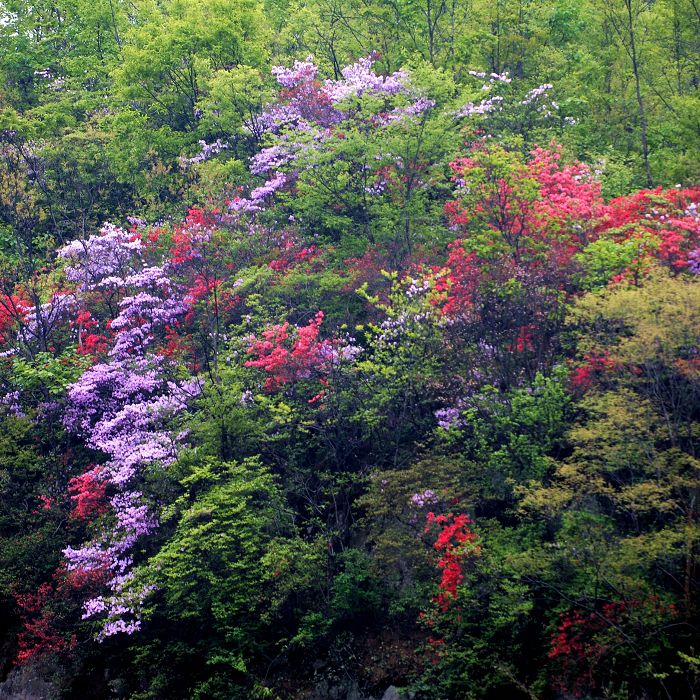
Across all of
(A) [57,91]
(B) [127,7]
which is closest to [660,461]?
(A) [57,91]

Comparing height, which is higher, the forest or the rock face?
the forest

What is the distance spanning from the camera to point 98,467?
17125 millimetres

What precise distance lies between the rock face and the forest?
79mm

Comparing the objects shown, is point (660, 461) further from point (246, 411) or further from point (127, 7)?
point (127, 7)

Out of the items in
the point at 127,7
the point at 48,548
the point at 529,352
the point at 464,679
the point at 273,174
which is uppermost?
the point at 127,7

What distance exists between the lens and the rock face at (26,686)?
17.0 metres

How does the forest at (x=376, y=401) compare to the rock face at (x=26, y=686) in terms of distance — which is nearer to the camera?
the forest at (x=376, y=401)

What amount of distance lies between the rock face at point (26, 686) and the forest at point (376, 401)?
0.26ft

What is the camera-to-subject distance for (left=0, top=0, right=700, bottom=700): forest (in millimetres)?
12539

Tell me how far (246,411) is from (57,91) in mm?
23056

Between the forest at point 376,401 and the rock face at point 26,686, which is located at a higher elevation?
the forest at point 376,401

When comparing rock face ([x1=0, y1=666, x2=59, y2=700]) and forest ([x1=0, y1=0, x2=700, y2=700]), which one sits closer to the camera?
forest ([x1=0, y1=0, x2=700, y2=700])

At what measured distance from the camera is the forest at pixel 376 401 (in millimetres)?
12539

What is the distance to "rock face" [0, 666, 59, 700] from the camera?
669 inches
